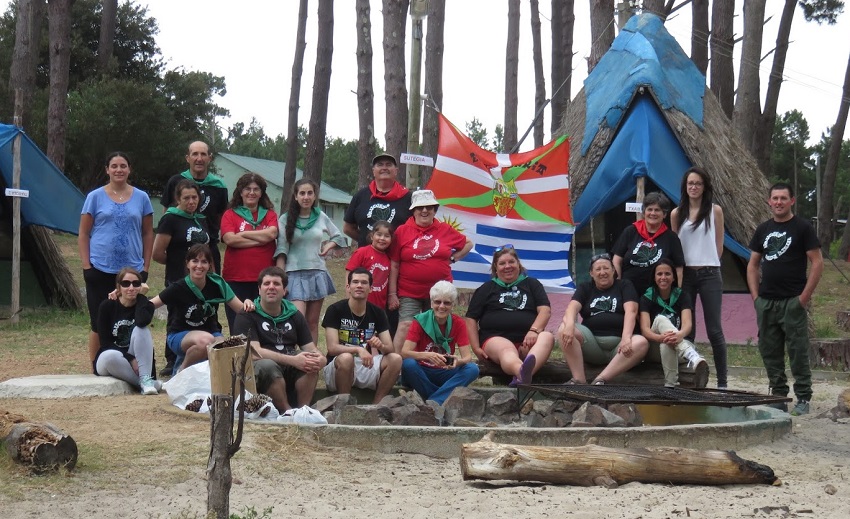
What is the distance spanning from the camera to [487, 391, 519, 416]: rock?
20.8 feet

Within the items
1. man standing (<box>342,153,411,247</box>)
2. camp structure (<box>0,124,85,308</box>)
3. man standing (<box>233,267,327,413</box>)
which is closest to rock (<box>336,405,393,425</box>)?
man standing (<box>233,267,327,413</box>)

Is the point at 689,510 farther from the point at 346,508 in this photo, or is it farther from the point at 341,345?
the point at 341,345

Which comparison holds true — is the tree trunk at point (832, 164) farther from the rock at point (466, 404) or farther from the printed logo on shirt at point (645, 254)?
the rock at point (466, 404)

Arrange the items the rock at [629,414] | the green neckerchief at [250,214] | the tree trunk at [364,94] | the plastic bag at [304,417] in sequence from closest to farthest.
Answer: the plastic bag at [304,417], the rock at [629,414], the green neckerchief at [250,214], the tree trunk at [364,94]

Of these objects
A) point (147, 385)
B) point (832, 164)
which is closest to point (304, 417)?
point (147, 385)

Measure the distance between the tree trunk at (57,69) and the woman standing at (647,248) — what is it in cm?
1109

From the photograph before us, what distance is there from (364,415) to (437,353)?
114cm

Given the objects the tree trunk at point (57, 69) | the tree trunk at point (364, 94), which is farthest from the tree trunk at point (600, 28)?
the tree trunk at point (57, 69)

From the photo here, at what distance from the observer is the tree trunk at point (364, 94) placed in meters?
12.4

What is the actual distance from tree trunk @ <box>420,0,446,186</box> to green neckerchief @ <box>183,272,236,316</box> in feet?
37.0

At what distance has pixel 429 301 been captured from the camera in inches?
286

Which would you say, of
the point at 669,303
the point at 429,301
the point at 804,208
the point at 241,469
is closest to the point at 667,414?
the point at 669,303

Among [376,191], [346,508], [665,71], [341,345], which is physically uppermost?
[665,71]

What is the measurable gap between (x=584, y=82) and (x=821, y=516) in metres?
8.95
